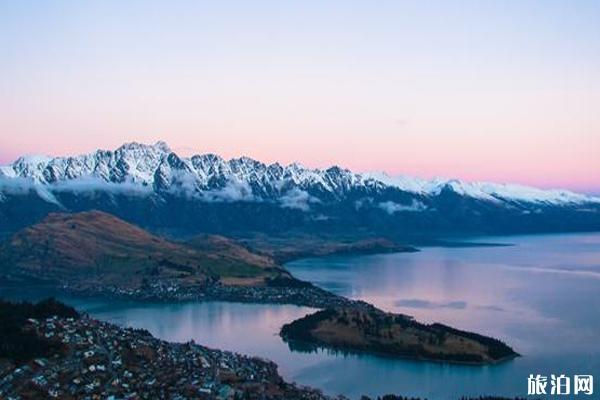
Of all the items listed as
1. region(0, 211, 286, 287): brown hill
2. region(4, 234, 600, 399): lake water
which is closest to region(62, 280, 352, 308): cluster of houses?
region(0, 211, 286, 287): brown hill

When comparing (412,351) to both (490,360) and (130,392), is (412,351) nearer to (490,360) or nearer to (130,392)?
(490,360)

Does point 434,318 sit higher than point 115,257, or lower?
lower
